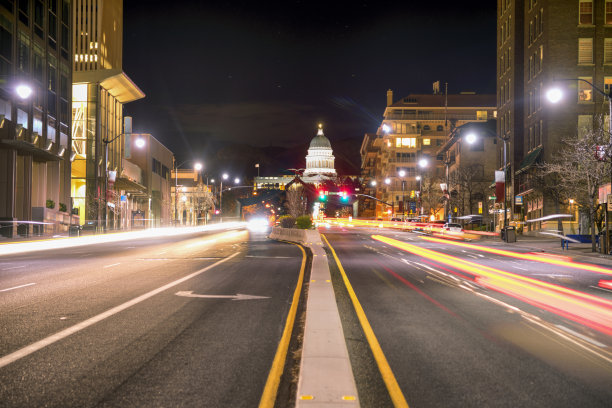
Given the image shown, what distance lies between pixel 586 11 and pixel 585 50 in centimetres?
330

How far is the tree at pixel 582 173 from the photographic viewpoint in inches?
1348

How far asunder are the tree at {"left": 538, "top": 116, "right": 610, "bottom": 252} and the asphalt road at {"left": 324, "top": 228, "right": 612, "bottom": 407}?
56.7ft

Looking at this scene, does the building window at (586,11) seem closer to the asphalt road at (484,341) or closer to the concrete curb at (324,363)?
the asphalt road at (484,341)

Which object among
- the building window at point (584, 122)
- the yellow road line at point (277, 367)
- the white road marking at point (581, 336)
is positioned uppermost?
the building window at point (584, 122)

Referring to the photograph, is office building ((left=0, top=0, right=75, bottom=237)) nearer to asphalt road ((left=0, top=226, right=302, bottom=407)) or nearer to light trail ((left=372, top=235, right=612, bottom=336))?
asphalt road ((left=0, top=226, right=302, bottom=407))

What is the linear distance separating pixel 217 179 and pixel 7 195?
146m

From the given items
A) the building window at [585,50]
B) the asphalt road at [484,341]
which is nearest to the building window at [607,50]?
the building window at [585,50]

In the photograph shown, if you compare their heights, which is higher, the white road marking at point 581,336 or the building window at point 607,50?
the building window at point 607,50

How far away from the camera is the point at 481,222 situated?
8212 cm

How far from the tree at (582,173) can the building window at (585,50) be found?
616 cm

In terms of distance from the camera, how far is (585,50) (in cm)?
5091

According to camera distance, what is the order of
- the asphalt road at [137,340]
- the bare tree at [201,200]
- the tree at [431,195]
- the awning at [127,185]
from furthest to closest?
the bare tree at [201,200], the tree at [431,195], the awning at [127,185], the asphalt road at [137,340]

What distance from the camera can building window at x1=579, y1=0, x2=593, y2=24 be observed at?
5072 cm

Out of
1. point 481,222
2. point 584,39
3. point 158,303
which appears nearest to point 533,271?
point 158,303
